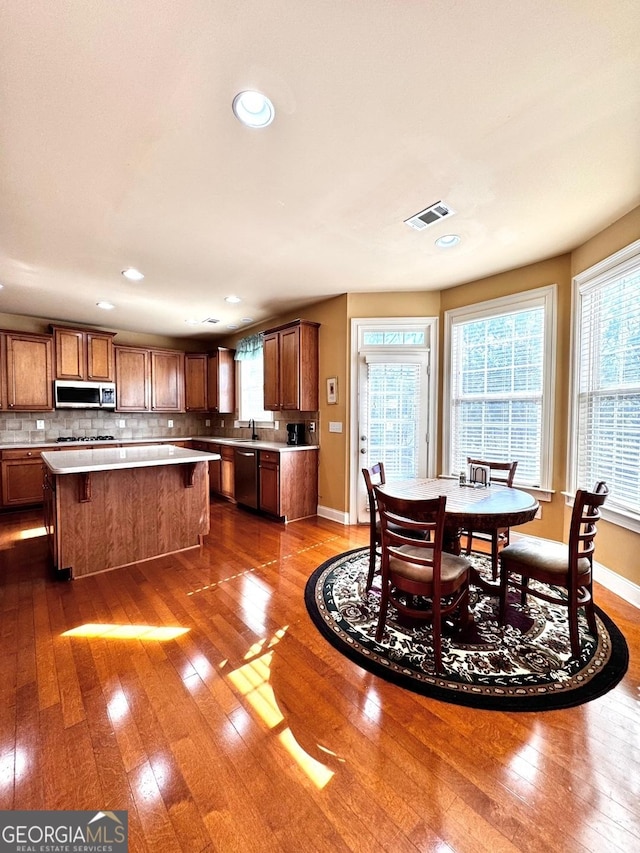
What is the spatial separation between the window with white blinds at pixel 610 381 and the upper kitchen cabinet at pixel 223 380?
5.08 metres

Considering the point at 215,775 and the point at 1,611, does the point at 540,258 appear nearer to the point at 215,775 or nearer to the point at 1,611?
the point at 215,775

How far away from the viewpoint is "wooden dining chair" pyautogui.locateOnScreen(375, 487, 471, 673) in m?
1.80

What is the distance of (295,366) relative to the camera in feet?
15.0

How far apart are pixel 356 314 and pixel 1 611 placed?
4124 mm

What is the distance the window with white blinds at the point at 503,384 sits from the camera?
3.35 m

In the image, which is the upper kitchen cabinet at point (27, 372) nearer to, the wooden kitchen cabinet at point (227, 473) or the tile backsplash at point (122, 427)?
the tile backsplash at point (122, 427)

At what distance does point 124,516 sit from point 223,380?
359 centimetres

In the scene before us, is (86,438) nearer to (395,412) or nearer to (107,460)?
(107,460)

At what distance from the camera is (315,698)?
1660mm

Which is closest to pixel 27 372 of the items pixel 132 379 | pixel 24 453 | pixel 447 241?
pixel 24 453

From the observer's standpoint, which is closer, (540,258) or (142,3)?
(142,3)

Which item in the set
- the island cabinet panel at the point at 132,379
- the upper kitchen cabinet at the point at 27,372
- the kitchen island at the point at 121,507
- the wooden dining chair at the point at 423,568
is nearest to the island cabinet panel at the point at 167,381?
the island cabinet panel at the point at 132,379

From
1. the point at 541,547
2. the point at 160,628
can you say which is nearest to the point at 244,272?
the point at 160,628

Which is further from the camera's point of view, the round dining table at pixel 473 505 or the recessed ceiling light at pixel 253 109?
the round dining table at pixel 473 505
